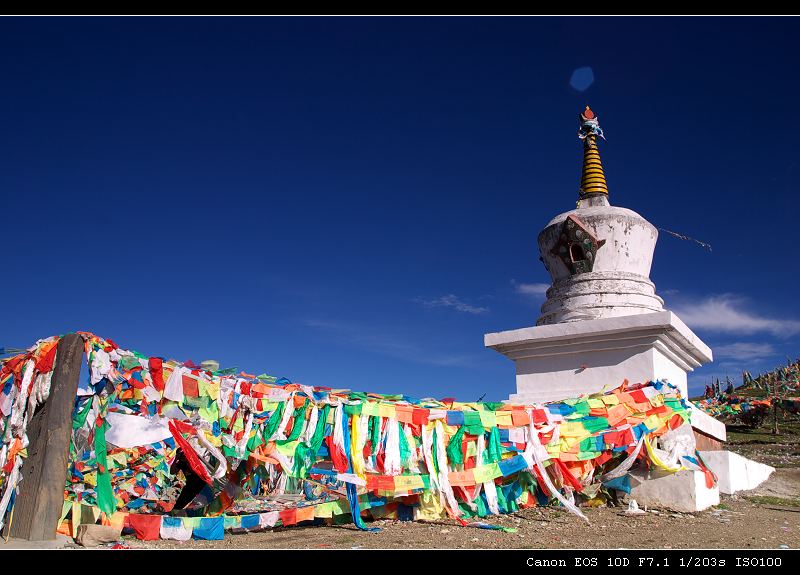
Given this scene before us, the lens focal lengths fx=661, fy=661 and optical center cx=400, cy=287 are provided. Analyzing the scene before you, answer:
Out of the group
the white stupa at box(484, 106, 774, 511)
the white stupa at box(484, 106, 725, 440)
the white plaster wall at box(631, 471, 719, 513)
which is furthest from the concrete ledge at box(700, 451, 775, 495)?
the white plaster wall at box(631, 471, 719, 513)

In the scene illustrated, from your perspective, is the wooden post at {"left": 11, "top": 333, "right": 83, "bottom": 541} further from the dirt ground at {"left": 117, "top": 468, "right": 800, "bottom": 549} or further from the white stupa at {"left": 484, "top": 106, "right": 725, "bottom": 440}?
the white stupa at {"left": 484, "top": 106, "right": 725, "bottom": 440}

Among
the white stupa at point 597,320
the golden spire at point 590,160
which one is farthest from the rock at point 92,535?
the golden spire at point 590,160

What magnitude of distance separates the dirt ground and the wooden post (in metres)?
0.60

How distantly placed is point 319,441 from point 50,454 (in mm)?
2002

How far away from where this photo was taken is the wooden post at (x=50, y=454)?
4605 millimetres

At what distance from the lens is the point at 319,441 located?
5.55 metres

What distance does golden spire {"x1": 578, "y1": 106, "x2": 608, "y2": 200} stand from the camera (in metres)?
11.7

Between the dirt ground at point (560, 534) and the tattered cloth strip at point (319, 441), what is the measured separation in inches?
6.9

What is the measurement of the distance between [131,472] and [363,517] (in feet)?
12.7

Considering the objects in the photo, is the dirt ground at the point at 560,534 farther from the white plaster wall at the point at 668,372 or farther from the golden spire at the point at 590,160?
the golden spire at the point at 590,160

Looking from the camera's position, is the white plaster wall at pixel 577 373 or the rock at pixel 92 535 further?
the white plaster wall at pixel 577 373

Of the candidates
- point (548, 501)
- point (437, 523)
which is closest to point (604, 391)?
point (548, 501)
